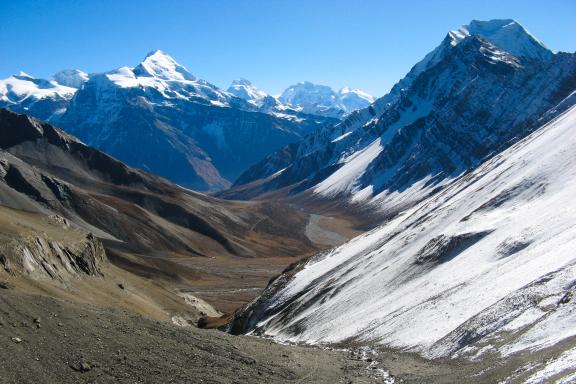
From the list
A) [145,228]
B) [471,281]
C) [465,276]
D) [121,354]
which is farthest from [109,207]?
[121,354]

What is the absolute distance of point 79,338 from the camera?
3359cm

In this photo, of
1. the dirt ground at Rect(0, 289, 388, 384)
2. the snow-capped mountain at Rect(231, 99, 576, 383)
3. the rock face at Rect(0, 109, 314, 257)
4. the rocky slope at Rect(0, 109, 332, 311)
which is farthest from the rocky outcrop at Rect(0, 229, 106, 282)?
the rock face at Rect(0, 109, 314, 257)

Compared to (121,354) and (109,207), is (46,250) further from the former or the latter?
(109,207)

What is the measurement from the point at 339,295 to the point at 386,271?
599 centimetres

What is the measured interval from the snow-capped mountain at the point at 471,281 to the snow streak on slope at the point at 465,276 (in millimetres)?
152

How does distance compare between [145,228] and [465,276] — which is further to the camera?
[145,228]

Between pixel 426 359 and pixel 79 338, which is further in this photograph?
pixel 426 359

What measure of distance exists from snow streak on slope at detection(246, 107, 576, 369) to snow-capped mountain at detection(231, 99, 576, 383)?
0.50 ft

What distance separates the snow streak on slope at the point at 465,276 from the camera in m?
39.2

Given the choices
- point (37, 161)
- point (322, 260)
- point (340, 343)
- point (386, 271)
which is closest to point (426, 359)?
point (340, 343)

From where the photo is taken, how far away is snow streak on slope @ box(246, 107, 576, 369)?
39.2 meters

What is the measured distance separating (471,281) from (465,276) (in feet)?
7.30

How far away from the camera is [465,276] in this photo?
173 feet

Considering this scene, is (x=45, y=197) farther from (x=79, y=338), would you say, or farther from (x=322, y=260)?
(x=79, y=338)
